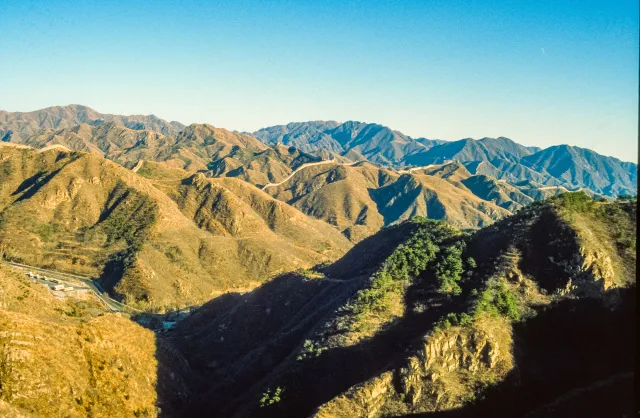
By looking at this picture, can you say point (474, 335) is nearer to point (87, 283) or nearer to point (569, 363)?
point (569, 363)

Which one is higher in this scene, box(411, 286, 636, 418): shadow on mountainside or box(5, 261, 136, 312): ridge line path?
box(411, 286, 636, 418): shadow on mountainside

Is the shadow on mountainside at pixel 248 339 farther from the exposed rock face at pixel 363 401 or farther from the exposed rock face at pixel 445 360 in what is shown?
the exposed rock face at pixel 445 360

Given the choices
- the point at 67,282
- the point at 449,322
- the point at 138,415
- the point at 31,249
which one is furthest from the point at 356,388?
the point at 31,249

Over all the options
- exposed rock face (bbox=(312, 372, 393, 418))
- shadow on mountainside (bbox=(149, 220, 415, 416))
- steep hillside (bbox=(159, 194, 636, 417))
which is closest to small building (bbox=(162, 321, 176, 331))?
shadow on mountainside (bbox=(149, 220, 415, 416))

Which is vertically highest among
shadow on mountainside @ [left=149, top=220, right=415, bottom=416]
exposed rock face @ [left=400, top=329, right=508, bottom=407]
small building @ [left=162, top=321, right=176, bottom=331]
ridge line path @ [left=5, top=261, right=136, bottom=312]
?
exposed rock face @ [left=400, top=329, right=508, bottom=407]

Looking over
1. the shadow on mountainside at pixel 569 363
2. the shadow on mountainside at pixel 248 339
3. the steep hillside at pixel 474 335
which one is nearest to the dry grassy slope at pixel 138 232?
the shadow on mountainside at pixel 248 339

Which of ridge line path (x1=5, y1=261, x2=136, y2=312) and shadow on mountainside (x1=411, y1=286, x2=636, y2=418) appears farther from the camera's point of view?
ridge line path (x1=5, y1=261, x2=136, y2=312)

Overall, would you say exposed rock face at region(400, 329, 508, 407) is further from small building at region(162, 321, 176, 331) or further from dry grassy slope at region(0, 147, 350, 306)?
dry grassy slope at region(0, 147, 350, 306)
